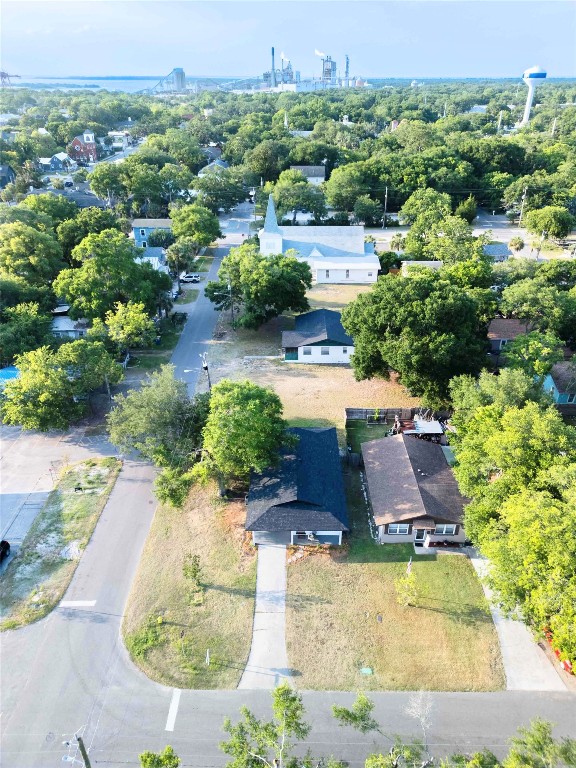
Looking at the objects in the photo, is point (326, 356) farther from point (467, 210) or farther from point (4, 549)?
point (467, 210)

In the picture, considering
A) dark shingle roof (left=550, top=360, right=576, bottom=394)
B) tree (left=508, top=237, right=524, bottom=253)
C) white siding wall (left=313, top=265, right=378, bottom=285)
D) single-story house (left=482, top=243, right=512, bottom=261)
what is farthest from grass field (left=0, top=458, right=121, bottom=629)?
tree (left=508, top=237, right=524, bottom=253)

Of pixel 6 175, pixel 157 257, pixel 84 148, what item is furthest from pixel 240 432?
pixel 84 148

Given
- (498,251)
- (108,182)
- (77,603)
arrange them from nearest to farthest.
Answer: (77,603)
(498,251)
(108,182)

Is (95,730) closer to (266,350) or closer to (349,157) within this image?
(266,350)

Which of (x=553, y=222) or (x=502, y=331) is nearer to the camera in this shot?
(x=502, y=331)

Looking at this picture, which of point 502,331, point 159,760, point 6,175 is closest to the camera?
point 159,760

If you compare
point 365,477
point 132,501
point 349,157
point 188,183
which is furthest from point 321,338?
point 349,157

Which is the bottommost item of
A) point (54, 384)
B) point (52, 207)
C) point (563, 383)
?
point (563, 383)
